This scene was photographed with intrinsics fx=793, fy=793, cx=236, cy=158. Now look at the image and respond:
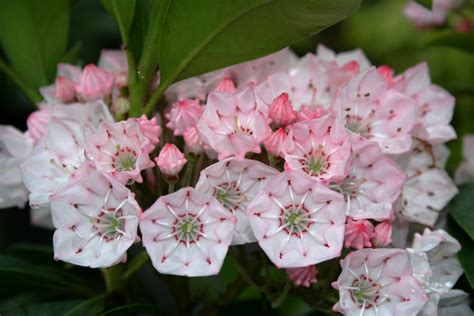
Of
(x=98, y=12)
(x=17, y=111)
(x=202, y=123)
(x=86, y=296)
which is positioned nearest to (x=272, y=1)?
(x=202, y=123)

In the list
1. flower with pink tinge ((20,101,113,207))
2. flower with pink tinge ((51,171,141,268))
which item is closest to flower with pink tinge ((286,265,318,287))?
flower with pink tinge ((51,171,141,268))

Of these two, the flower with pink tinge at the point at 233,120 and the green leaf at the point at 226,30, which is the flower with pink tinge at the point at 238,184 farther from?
the green leaf at the point at 226,30

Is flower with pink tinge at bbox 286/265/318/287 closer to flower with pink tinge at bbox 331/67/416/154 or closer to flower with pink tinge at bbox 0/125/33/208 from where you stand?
flower with pink tinge at bbox 331/67/416/154

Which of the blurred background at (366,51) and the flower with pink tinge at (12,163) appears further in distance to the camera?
the blurred background at (366,51)

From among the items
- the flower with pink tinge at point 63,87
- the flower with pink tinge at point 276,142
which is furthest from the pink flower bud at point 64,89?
the flower with pink tinge at point 276,142

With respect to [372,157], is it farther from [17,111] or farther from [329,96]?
[17,111]

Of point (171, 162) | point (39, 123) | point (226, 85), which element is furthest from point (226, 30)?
point (39, 123)
